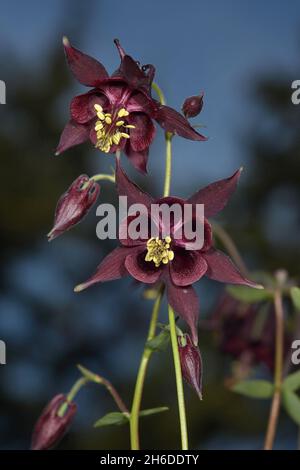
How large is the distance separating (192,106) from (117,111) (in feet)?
0.36

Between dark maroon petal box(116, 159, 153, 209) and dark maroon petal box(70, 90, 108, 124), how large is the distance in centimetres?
12

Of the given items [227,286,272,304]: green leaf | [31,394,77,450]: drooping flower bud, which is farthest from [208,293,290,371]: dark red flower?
[31,394,77,450]: drooping flower bud

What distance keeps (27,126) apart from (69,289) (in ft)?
3.35

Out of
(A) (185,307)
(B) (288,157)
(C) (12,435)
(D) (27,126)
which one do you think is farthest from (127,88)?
(D) (27,126)

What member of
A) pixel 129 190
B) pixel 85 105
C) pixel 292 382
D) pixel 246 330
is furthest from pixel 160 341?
pixel 246 330

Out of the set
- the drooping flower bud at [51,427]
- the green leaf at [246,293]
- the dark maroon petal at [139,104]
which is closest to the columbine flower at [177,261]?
the dark maroon petal at [139,104]

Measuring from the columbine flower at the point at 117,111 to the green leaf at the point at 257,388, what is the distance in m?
0.44

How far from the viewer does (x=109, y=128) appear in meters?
0.86

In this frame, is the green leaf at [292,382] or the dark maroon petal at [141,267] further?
the green leaf at [292,382]

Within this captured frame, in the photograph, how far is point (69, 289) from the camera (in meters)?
4.07

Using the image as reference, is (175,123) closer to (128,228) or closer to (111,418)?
(128,228)

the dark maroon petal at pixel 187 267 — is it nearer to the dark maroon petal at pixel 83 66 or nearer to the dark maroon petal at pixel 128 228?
the dark maroon petal at pixel 128 228

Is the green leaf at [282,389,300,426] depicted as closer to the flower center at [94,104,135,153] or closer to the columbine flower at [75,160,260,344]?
the columbine flower at [75,160,260,344]

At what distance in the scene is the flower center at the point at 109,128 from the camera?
85cm
